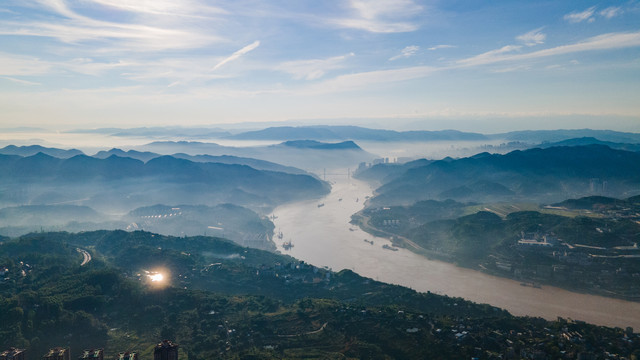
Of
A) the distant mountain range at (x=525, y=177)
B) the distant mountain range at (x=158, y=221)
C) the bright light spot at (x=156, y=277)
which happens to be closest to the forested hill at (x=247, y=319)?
the bright light spot at (x=156, y=277)

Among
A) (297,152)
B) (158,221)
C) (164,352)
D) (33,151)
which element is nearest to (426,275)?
(164,352)

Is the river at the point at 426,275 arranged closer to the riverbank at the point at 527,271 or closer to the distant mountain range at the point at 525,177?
the riverbank at the point at 527,271

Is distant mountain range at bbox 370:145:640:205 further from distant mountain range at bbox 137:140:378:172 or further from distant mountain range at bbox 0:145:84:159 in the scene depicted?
distant mountain range at bbox 0:145:84:159

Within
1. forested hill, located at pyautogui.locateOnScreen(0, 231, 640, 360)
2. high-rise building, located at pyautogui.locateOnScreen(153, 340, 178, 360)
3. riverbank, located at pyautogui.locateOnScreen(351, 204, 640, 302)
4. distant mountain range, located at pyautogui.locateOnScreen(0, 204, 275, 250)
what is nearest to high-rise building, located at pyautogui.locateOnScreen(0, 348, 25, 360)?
forested hill, located at pyautogui.locateOnScreen(0, 231, 640, 360)

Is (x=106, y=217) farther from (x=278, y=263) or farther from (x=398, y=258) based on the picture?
(x=398, y=258)

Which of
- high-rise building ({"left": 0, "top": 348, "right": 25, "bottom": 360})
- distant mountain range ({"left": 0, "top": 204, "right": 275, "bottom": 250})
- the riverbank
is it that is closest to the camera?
high-rise building ({"left": 0, "top": 348, "right": 25, "bottom": 360})

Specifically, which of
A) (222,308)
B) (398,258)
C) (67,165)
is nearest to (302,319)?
(222,308)

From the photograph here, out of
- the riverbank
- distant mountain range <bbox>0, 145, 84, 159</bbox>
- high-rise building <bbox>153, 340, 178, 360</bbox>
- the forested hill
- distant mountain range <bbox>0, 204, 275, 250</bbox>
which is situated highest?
high-rise building <bbox>153, 340, 178, 360</bbox>
